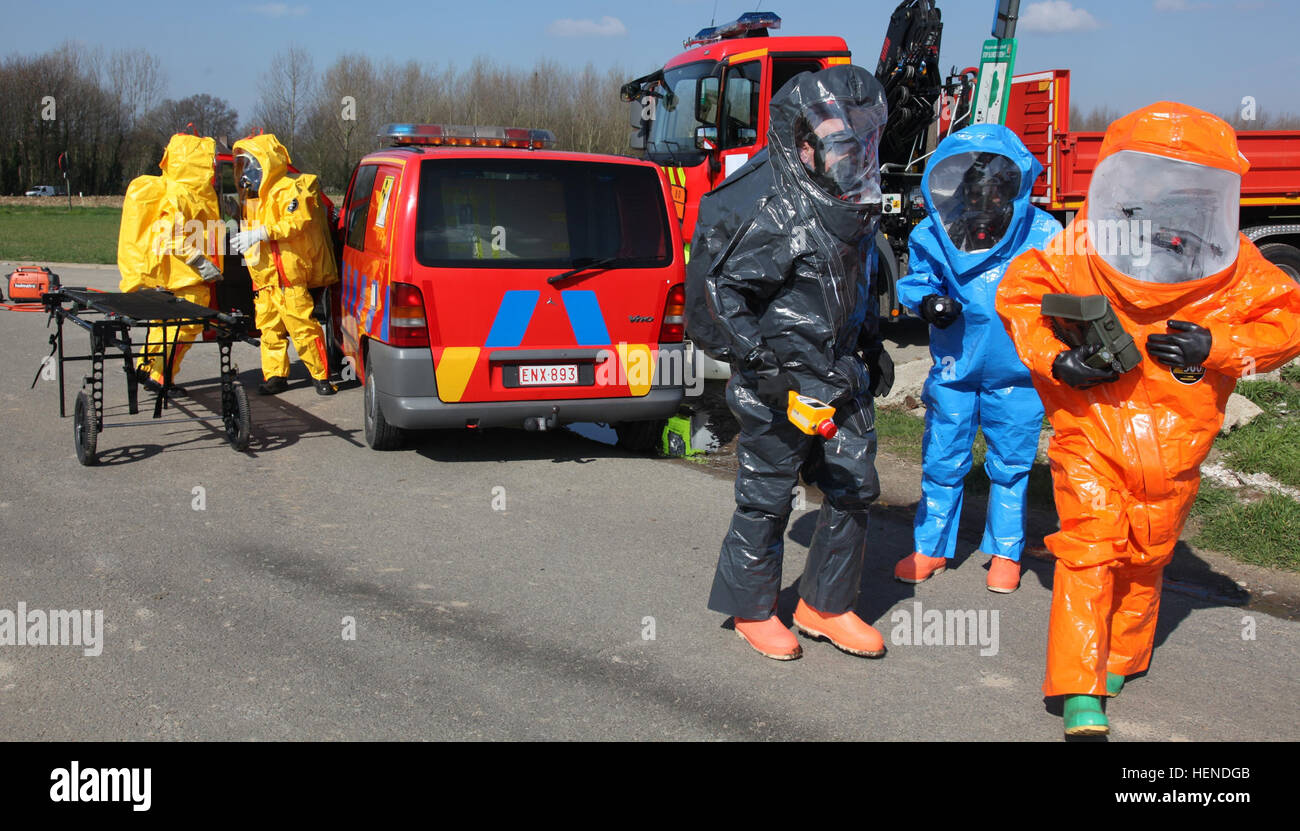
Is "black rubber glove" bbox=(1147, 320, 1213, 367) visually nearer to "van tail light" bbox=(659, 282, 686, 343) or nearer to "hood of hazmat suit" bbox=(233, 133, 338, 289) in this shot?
"van tail light" bbox=(659, 282, 686, 343)

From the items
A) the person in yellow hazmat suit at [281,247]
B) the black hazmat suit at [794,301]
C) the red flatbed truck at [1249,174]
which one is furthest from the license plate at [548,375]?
the red flatbed truck at [1249,174]

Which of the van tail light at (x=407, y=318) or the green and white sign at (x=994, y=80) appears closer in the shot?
the van tail light at (x=407, y=318)

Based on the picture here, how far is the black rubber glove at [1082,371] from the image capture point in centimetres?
333

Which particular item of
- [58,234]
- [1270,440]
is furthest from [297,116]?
[1270,440]

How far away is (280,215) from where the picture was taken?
341 inches

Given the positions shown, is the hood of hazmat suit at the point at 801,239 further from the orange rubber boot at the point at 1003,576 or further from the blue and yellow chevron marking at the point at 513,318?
the blue and yellow chevron marking at the point at 513,318

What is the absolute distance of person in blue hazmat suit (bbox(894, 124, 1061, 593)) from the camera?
4.78m

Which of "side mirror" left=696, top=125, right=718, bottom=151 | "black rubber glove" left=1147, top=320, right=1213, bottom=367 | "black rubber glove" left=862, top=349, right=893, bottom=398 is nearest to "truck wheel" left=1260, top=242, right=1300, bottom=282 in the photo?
"side mirror" left=696, top=125, right=718, bottom=151

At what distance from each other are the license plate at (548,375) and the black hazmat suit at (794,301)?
9.17 ft

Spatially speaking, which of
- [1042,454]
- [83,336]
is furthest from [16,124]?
[1042,454]

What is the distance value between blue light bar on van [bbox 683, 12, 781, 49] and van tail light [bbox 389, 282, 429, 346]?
6.37 metres

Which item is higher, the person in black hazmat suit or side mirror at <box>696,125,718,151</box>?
side mirror at <box>696,125,718,151</box>

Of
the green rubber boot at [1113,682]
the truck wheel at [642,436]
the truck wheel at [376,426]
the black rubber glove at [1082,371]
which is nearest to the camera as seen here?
the black rubber glove at [1082,371]

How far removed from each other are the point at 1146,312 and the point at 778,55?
24.8 feet
